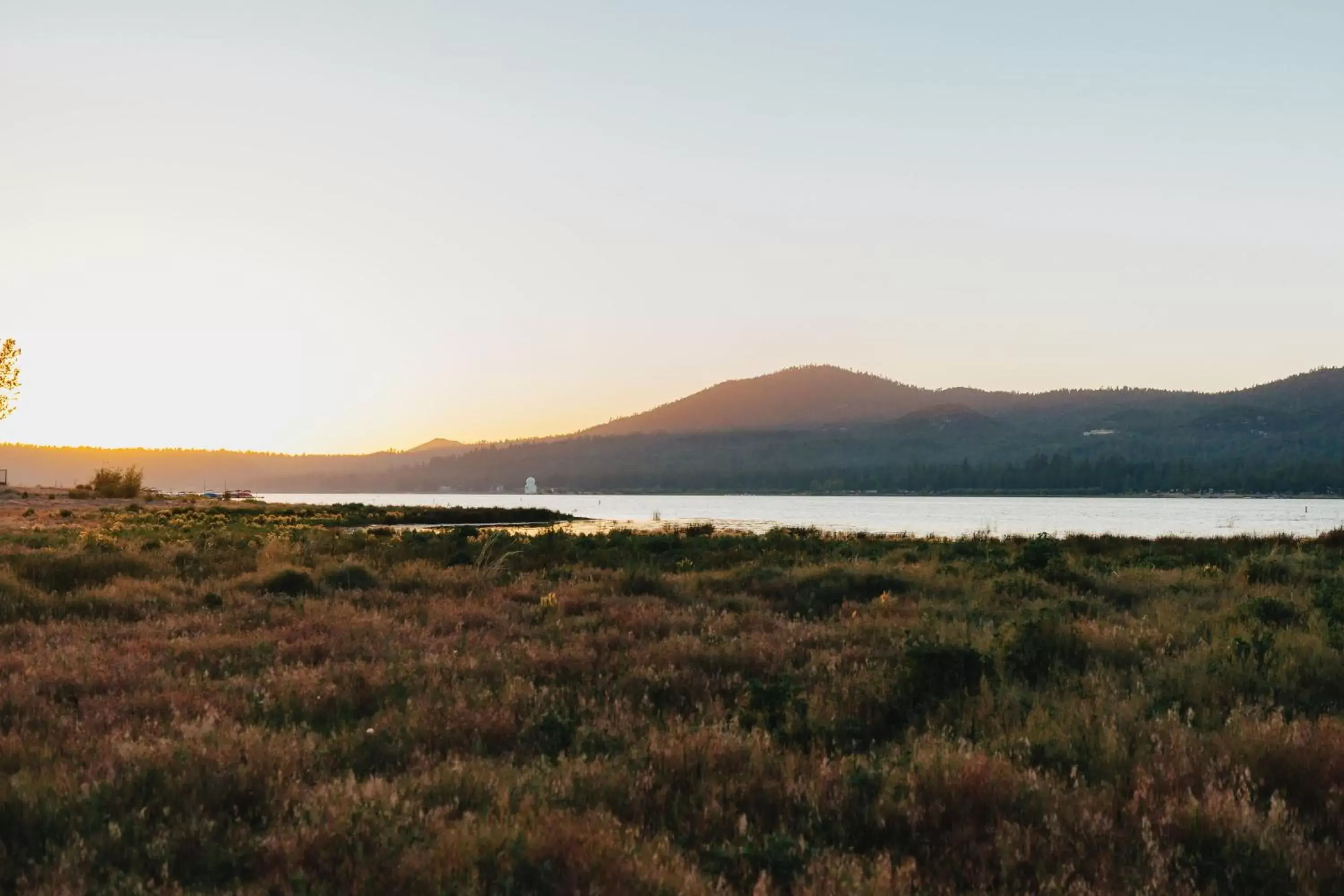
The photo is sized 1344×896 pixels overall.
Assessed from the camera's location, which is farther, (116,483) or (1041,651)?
(116,483)

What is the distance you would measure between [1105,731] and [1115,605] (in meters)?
10.9

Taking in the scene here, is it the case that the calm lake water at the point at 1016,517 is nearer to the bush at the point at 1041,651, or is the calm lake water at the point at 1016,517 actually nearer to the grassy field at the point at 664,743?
the bush at the point at 1041,651

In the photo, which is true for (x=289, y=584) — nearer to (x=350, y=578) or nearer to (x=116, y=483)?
(x=350, y=578)

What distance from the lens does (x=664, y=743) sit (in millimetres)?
7543

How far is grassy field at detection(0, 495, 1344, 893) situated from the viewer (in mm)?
5371

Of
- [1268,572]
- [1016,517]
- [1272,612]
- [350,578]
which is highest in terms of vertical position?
[350,578]

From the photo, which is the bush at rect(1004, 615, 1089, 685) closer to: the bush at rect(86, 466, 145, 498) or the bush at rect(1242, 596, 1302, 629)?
the bush at rect(1242, 596, 1302, 629)

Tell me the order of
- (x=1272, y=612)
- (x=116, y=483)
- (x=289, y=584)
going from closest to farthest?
(x=1272, y=612), (x=289, y=584), (x=116, y=483)

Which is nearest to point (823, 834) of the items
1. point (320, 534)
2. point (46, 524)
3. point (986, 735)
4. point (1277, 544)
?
point (986, 735)

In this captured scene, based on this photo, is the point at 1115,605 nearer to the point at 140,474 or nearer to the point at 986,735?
the point at 986,735

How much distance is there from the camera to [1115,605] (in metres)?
17.3

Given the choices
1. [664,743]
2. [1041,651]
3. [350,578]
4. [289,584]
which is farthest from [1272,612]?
[289,584]

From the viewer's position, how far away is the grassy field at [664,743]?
17.6ft

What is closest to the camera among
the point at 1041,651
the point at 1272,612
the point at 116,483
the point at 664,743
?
the point at 664,743
